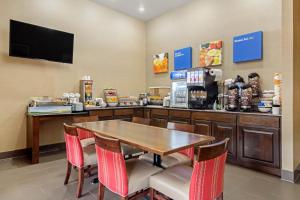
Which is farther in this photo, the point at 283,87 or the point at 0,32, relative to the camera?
the point at 0,32

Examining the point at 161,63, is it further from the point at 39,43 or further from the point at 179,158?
the point at 179,158

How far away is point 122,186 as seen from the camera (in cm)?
173

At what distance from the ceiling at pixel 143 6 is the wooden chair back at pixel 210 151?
436 centimetres

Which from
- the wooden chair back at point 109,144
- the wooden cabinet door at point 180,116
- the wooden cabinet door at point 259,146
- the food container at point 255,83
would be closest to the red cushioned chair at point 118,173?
the wooden chair back at point 109,144

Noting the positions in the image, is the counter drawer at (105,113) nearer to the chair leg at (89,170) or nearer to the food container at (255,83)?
the chair leg at (89,170)

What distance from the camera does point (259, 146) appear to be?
3.13 metres

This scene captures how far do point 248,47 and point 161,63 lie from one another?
2.39 metres

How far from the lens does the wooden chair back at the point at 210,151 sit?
1.46 meters

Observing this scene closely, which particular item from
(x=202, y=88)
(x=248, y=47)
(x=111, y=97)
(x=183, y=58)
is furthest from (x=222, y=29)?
(x=111, y=97)

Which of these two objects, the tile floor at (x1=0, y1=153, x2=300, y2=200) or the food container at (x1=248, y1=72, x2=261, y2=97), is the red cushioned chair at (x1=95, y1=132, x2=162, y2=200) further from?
the food container at (x1=248, y1=72, x2=261, y2=97)

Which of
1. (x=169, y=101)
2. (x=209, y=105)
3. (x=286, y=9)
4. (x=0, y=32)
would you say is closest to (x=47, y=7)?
(x=0, y=32)

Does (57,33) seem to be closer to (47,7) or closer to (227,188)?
(47,7)

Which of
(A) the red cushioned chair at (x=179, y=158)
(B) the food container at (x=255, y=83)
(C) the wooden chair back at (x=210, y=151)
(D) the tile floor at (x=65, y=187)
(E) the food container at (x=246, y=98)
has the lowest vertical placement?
(D) the tile floor at (x=65, y=187)

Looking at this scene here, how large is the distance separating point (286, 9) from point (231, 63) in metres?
1.38
